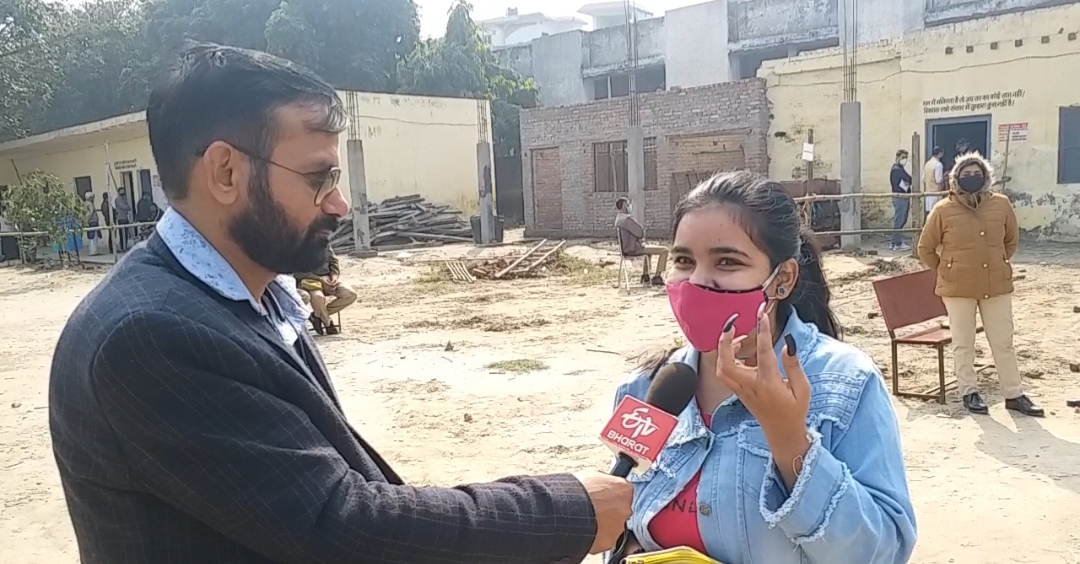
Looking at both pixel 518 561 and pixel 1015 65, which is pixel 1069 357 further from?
pixel 1015 65

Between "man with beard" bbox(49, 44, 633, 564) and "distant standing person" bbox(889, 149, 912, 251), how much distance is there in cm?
1665

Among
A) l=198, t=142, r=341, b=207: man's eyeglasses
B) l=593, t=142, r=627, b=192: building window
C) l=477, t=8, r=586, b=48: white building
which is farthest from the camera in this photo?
l=477, t=8, r=586, b=48: white building

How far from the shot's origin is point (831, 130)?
64.1 ft

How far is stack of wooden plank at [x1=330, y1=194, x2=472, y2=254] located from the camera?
75.5 feet

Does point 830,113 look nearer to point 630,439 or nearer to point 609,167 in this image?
point 609,167

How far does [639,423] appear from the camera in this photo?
1767 millimetres

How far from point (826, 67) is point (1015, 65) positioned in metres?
4.11

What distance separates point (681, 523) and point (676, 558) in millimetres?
160

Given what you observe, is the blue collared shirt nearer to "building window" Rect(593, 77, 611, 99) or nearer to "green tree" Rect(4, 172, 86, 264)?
"green tree" Rect(4, 172, 86, 264)

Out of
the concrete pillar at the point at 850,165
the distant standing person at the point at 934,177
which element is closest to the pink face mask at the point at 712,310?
the distant standing person at the point at 934,177

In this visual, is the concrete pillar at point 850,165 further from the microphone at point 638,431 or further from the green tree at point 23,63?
the green tree at point 23,63

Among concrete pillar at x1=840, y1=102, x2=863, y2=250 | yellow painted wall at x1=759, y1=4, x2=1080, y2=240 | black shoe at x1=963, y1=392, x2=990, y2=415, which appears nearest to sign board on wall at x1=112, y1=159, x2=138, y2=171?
yellow painted wall at x1=759, y1=4, x2=1080, y2=240

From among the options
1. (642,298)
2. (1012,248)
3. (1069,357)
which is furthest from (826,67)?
(1012,248)

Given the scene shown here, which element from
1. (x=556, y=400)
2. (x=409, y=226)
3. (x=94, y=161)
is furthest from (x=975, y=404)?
(x=94, y=161)
